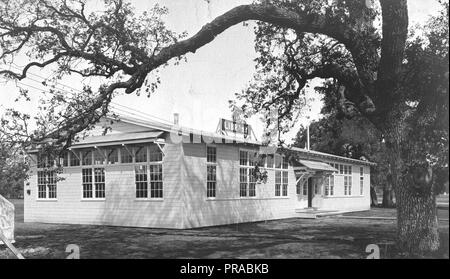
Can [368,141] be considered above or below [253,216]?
above

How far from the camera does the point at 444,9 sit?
33.4 feet

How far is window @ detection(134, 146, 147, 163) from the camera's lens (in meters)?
18.7

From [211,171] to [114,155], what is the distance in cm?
409

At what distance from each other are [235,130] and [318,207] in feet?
30.8

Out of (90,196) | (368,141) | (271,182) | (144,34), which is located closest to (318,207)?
(271,182)

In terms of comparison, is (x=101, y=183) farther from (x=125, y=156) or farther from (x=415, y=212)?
(x=415, y=212)

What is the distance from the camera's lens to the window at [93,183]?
20.2 metres

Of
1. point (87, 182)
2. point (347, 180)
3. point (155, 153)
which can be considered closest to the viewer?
point (155, 153)

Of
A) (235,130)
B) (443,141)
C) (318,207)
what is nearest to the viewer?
(443,141)

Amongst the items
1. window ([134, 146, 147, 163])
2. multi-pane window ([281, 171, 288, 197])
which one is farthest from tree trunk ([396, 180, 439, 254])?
multi-pane window ([281, 171, 288, 197])

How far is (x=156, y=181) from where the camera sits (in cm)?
1825

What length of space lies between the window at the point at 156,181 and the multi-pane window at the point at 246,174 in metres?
4.15

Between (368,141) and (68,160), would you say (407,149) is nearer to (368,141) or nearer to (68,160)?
(68,160)

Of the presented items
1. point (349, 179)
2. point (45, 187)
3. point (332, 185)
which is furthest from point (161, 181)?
point (349, 179)
